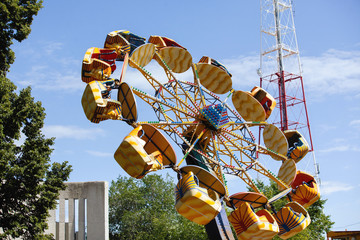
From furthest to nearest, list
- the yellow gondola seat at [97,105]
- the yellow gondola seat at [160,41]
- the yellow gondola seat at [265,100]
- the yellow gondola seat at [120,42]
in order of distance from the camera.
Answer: the yellow gondola seat at [265,100]
the yellow gondola seat at [160,41]
the yellow gondola seat at [120,42]
the yellow gondola seat at [97,105]

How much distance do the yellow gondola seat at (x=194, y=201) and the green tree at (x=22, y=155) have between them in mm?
8545

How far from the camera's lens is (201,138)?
17.3 m

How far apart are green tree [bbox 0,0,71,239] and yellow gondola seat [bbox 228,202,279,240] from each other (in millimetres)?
8834

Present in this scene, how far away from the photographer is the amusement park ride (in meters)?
14.0

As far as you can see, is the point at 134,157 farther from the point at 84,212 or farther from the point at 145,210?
the point at 145,210

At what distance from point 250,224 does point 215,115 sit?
12.8 feet

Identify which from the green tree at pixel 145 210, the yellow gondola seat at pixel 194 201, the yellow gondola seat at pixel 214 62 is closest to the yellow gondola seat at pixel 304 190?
the yellow gondola seat at pixel 214 62

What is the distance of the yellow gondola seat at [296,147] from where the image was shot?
19.7 m

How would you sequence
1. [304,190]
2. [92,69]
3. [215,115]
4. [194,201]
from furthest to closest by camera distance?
1. [304,190]
2. [215,115]
3. [92,69]
4. [194,201]

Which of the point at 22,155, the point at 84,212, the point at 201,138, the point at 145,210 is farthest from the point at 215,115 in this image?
the point at 145,210

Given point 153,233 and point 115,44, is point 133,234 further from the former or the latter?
point 115,44

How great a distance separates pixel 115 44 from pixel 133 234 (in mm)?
31966

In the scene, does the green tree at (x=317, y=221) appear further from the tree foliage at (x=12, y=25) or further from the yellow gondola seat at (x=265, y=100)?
the tree foliage at (x=12, y=25)

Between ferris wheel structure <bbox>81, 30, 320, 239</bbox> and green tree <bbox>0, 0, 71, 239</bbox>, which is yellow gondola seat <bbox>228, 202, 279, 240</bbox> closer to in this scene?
ferris wheel structure <bbox>81, 30, 320, 239</bbox>
